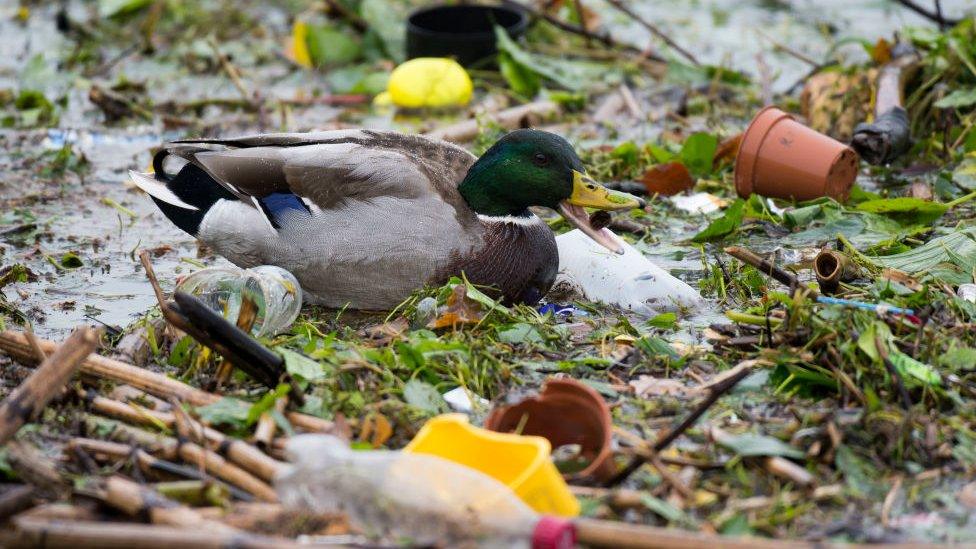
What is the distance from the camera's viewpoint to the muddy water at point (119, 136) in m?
5.27

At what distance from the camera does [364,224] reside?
4.74 meters

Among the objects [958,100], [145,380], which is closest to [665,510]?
[145,380]

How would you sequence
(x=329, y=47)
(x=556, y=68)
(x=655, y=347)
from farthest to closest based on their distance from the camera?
1. (x=329, y=47)
2. (x=556, y=68)
3. (x=655, y=347)

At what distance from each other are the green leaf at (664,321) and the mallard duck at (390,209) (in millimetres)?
341

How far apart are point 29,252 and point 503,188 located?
2142 mm

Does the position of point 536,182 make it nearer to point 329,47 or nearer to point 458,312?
point 458,312

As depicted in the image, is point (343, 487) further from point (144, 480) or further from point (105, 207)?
point (105, 207)

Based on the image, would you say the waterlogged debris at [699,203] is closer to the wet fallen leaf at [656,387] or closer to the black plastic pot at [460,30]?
the wet fallen leaf at [656,387]

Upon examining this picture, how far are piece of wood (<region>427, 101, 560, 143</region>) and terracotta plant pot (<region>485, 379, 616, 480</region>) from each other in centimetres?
332

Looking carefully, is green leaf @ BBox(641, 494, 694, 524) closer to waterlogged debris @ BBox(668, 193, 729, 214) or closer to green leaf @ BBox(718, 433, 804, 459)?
green leaf @ BBox(718, 433, 804, 459)

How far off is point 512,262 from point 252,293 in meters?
0.94

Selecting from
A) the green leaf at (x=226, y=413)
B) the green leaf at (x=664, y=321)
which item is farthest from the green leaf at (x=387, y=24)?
the green leaf at (x=226, y=413)

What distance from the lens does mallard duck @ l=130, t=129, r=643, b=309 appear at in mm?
4730

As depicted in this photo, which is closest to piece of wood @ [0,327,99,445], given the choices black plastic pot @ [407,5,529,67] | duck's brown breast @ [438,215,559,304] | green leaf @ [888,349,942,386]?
duck's brown breast @ [438,215,559,304]
